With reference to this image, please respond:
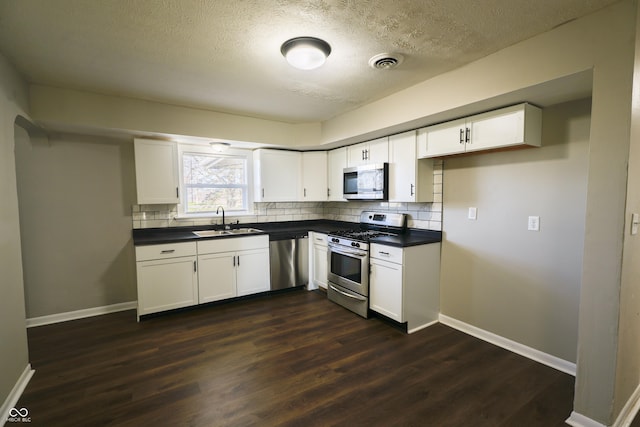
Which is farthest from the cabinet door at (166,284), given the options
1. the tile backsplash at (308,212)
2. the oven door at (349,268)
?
the oven door at (349,268)

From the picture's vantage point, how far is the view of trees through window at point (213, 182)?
3.94m

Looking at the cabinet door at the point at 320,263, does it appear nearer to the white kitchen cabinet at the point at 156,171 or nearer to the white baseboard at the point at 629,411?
the white kitchen cabinet at the point at 156,171

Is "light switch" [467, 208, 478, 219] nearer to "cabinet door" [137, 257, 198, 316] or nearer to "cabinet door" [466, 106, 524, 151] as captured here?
"cabinet door" [466, 106, 524, 151]

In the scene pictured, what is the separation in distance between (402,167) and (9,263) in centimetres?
341

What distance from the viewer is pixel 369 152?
11.9 feet

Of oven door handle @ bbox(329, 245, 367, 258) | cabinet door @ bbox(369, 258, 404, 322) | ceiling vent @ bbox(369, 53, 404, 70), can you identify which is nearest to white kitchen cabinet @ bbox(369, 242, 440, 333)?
cabinet door @ bbox(369, 258, 404, 322)

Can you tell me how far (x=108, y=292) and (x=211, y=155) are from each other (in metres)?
2.12

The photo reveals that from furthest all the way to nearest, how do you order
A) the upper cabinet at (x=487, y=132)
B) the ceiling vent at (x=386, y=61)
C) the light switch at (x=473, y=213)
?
1. the light switch at (x=473, y=213)
2. the upper cabinet at (x=487, y=132)
3. the ceiling vent at (x=386, y=61)

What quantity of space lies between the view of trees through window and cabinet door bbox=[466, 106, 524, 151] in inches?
121

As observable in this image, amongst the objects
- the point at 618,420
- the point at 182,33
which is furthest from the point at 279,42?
the point at 618,420

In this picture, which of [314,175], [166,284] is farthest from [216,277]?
[314,175]

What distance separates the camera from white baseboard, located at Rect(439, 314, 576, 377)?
2268mm

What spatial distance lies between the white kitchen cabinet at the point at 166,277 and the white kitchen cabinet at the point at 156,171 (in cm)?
63

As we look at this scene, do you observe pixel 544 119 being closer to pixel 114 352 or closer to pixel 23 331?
pixel 114 352
